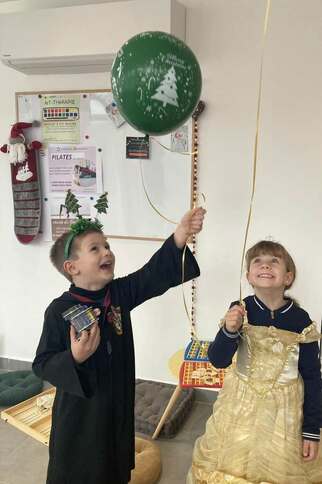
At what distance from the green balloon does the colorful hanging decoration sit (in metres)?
1.31

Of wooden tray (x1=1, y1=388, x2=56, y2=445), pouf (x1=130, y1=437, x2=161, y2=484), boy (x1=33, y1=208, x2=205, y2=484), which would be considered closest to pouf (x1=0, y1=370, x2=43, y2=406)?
wooden tray (x1=1, y1=388, x2=56, y2=445)

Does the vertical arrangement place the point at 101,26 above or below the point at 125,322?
above

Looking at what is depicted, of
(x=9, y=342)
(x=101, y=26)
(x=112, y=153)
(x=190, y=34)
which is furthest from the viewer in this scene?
(x=9, y=342)

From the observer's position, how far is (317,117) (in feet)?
6.53

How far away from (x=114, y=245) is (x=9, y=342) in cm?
97

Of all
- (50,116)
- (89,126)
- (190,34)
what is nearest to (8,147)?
(50,116)

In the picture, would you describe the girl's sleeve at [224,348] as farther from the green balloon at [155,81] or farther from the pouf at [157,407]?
the pouf at [157,407]

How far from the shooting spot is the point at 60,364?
1210mm

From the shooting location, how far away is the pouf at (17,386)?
92.7 inches

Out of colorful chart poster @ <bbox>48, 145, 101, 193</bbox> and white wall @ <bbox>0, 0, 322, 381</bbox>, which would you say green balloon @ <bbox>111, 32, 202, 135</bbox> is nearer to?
white wall @ <bbox>0, 0, 322, 381</bbox>

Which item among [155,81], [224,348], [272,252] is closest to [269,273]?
[272,252]

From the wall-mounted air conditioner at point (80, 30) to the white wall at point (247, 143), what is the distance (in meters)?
0.20

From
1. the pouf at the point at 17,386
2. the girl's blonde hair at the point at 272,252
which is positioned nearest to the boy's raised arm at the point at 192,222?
the girl's blonde hair at the point at 272,252

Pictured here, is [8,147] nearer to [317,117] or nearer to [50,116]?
[50,116]
